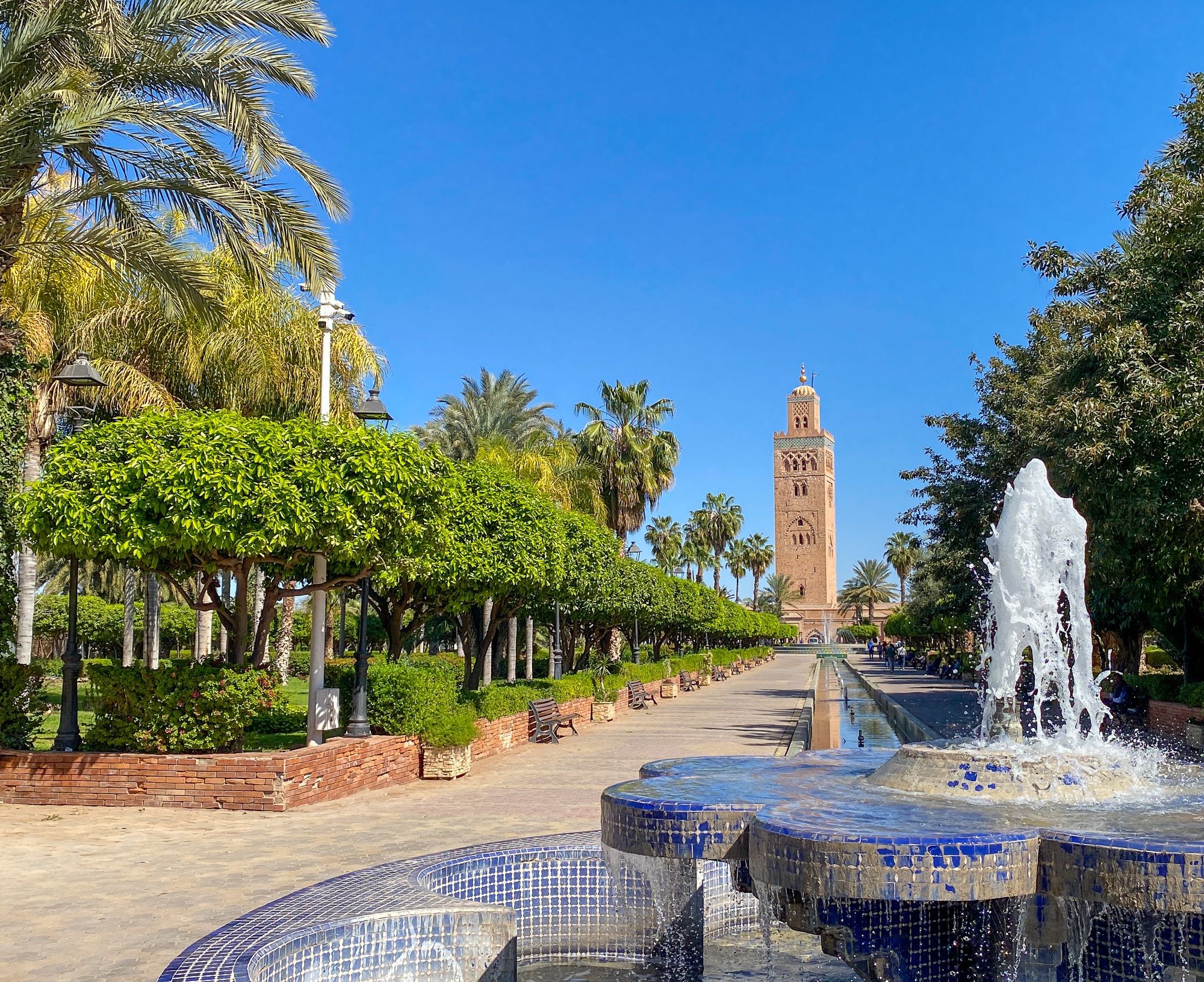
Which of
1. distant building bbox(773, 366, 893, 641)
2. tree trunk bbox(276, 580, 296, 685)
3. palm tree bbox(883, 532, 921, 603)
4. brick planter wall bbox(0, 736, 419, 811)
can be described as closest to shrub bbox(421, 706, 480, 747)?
brick planter wall bbox(0, 736, 419, 811)

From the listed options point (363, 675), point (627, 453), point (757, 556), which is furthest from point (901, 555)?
point (363, 675)

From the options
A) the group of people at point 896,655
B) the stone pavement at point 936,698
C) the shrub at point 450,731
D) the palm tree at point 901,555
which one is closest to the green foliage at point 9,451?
the shrub at point 450,731

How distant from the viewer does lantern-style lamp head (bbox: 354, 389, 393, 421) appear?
1255 centimetres

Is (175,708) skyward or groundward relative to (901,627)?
skyward

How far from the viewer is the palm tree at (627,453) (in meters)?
36.1

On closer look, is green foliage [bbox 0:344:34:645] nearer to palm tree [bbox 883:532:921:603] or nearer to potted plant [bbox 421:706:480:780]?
potted plant [bbox 421:706:480:780]

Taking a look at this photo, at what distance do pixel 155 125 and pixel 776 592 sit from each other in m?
114

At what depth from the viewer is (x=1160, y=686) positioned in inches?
731

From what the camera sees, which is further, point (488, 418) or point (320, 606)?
point (488, 418)

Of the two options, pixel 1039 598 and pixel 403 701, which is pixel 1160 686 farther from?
pixel 403 701

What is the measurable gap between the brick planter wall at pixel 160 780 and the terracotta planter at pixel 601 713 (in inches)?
486

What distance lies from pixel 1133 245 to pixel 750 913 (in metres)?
14.0

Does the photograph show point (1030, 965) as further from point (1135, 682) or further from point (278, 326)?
point (278, 326)

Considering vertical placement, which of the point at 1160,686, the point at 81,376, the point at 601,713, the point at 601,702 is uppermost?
the point at 81,376
